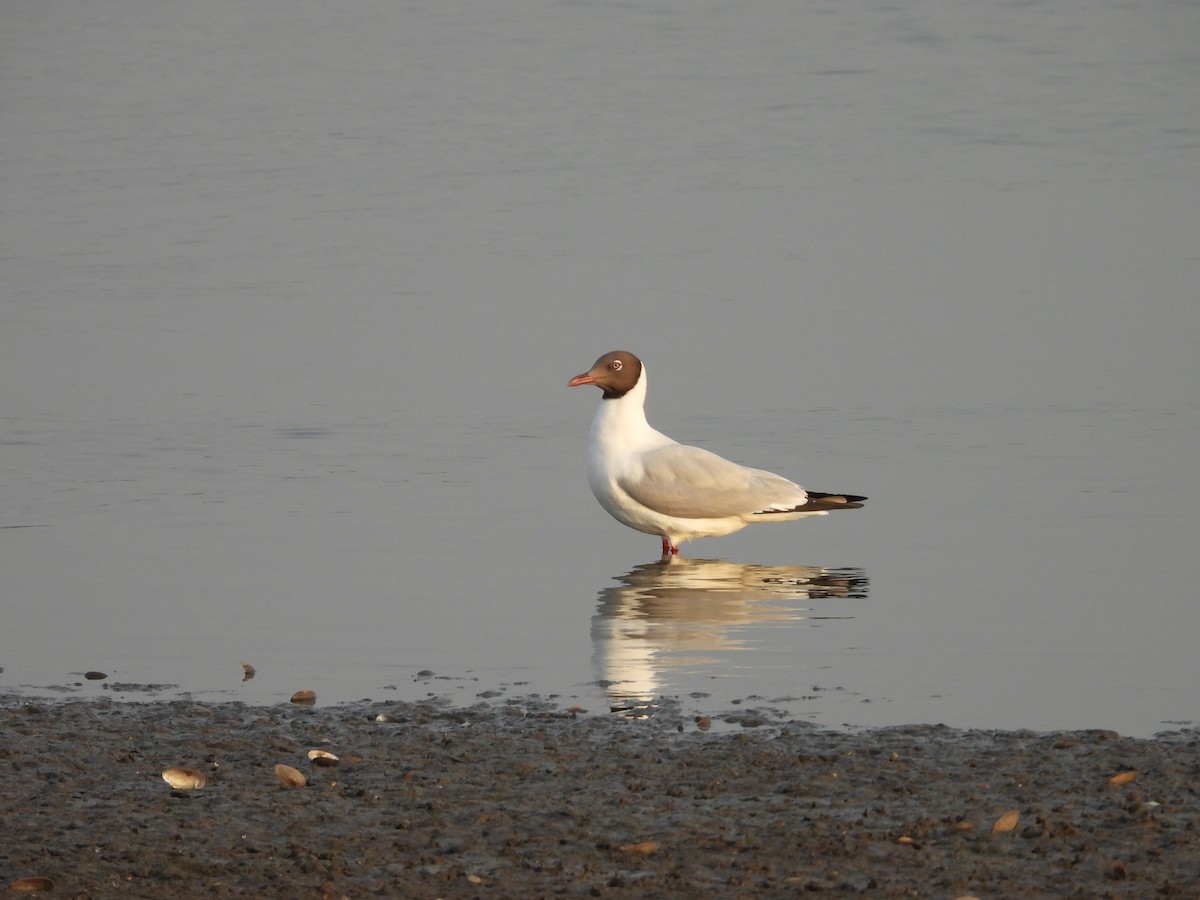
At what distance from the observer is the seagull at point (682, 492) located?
1101 cm

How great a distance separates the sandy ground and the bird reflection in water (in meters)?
0.85

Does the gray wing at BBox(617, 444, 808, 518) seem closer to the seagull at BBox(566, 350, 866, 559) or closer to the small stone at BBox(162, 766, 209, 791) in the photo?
the seagull at BBox(566, 350, 866, 559)

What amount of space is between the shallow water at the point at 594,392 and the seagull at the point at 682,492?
0.68 feet

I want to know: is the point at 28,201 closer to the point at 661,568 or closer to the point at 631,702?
the point at 661,568

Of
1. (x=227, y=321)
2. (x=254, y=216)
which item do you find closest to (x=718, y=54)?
(x=254, y=216)

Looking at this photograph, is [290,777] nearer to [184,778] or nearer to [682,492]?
[184,778]

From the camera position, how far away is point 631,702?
7379 mm

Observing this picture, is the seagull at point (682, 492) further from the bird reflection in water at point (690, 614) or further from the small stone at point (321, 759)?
the small stone at point (321, 759)

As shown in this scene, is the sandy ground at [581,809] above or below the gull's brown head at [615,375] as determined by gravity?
below

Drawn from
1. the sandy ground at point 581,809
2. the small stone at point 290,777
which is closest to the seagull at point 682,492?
the sandy ground at point 581,809

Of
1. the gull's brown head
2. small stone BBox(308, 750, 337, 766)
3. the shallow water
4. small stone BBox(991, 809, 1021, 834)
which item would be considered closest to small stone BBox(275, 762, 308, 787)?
small stone BBox(308, 750, 337, 766)

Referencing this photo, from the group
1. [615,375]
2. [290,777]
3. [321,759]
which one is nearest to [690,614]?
[615,375]

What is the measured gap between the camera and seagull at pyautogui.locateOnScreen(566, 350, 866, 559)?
36.1ft

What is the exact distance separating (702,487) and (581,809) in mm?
5340
